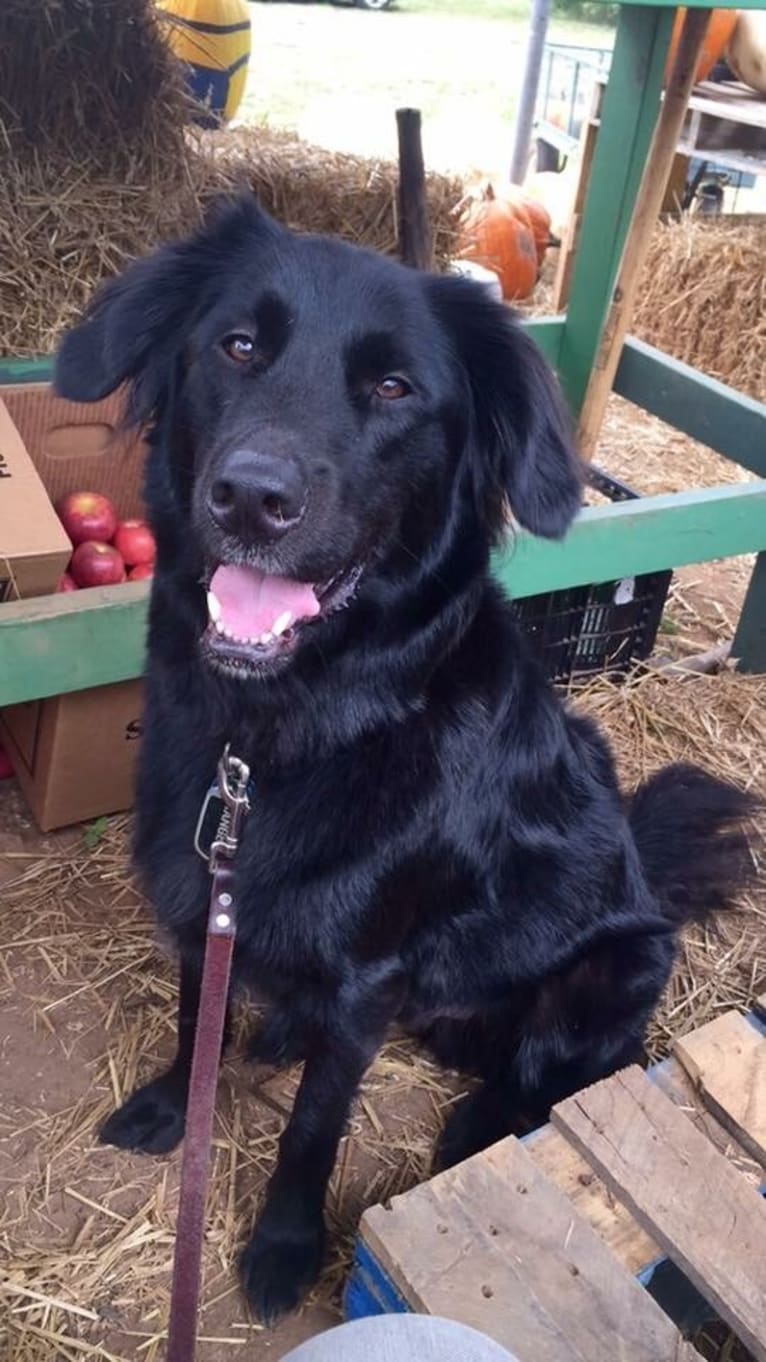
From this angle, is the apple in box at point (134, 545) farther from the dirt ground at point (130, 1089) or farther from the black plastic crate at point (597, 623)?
the black plastic crate at point (597, 623)

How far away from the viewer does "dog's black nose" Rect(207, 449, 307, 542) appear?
3.98 ft

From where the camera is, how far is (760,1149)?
1716 mm

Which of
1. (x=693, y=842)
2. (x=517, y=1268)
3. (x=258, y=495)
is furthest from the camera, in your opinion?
(x=693, y=842)

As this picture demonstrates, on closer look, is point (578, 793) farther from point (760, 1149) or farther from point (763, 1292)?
point (763, 1292)

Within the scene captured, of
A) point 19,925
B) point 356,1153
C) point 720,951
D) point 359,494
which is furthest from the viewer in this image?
point 720,951

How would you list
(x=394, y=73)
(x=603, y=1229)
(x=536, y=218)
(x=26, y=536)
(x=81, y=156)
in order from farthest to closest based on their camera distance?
(x=394, y=73), (x=536, y=218), (x=81, y=156), (x=26, y=536), (x=603, y=1229)

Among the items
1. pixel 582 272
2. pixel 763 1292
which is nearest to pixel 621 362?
pixel 582 272

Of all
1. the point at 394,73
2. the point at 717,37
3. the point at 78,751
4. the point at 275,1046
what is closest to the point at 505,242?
the point at 717,37

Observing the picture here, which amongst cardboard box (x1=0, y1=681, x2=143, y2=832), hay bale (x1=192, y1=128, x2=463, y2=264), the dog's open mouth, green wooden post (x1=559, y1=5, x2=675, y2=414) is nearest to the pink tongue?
the dog's open mouth

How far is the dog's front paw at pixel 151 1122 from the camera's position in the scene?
187cm

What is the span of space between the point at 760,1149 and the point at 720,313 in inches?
182

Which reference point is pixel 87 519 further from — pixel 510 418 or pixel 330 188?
pixel 330 188

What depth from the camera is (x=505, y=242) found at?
581cm

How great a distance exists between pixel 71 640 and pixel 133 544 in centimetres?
64
